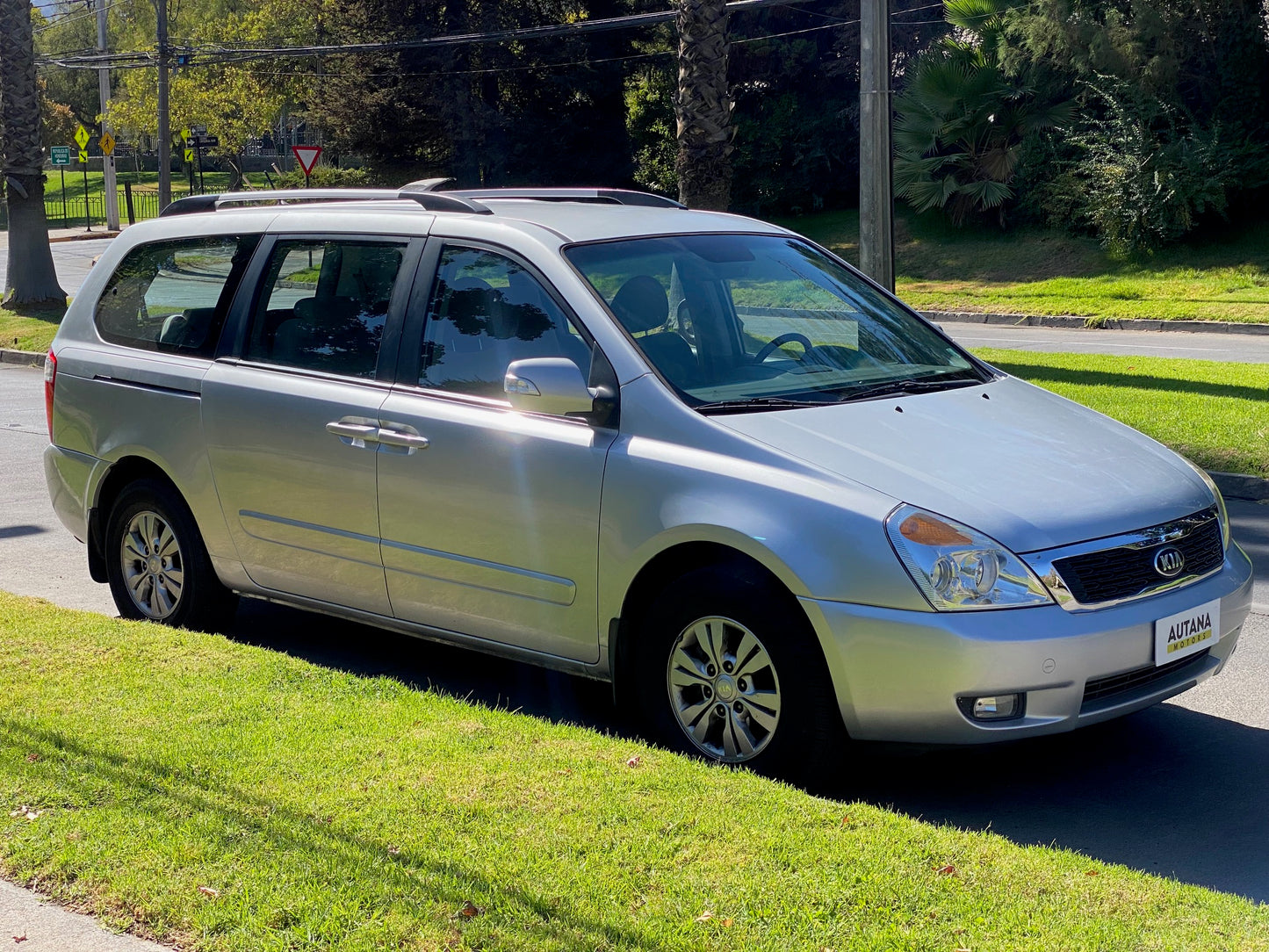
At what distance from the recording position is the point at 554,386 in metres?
4.80

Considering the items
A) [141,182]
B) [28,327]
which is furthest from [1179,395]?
[141,182]

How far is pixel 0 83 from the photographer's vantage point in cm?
2133

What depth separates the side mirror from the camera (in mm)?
4809

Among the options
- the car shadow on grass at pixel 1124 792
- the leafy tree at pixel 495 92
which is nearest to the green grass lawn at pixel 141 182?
the leafy tree at pixel 495 92

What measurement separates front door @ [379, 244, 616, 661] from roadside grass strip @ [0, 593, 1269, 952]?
1.42ft

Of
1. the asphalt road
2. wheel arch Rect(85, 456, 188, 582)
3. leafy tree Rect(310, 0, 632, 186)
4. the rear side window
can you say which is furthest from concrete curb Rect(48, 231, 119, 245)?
the asphalt road

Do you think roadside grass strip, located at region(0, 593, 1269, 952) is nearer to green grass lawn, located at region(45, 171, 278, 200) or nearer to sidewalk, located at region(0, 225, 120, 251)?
sidewalk, located at region(0, 225, 120, 251)

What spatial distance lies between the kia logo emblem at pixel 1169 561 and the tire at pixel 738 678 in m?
1.09

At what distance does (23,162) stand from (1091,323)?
676 inches

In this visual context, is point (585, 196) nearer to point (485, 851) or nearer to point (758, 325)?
point (758, 325)

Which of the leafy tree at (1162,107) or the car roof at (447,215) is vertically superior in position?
the leafy tree at (1162,107)

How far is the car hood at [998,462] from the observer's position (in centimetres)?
429

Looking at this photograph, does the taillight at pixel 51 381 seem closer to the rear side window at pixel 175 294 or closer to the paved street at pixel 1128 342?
the rear side window at pixel 175 294

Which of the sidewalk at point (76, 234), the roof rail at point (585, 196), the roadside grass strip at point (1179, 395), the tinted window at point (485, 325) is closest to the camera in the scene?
the tinted window at point (485, 325)
